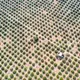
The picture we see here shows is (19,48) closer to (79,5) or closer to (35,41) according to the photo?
(35,41)

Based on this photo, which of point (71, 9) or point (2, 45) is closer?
point (2, 45)

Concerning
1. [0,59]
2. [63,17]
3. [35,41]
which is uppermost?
[63,17]

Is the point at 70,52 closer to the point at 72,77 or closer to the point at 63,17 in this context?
the point at 72,77

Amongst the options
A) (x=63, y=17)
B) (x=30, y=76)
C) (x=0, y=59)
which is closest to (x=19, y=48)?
(x=0, y=59)

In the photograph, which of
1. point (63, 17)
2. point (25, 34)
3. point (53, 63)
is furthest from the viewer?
point (63, 17)

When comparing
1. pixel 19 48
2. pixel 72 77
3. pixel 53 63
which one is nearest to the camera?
pixel 72 77

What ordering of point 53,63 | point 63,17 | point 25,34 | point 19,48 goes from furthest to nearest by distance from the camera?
1. point 63,17
2. point 25,34
3. point 19,48
4. point 53,63

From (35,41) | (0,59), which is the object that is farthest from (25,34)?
(0,59)

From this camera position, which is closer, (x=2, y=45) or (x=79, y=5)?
(x=2, y=45)

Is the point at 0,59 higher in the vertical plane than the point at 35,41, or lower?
lower
